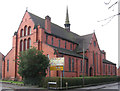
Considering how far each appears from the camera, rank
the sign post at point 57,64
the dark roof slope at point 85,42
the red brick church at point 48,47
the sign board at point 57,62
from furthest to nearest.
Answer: the dark roof slope at point 85,42 → the red brick church at point 48,47 → the sign board at point 57,62 → the sign post at point 57,64

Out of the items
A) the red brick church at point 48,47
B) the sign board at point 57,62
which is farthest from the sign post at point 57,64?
the red brick church at point 48,47

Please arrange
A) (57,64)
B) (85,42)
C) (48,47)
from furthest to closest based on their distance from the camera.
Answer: (85,42), (48,47), (57,64)

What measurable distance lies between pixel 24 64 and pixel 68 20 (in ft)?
113

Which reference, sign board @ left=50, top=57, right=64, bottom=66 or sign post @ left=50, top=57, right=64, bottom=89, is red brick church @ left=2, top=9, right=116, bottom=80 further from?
sign post @ left=50, top=57, right=64, bottom=89

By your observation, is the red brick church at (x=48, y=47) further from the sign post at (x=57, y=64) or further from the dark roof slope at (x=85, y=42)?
the sign post at (x=57, y=64)

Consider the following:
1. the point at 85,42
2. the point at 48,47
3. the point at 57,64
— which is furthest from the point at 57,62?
the point at 85,42

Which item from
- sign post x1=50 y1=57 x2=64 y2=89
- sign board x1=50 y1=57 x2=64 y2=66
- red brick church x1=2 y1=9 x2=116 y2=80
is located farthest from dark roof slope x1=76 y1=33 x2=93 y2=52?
sign post x1=50 y1=57 x2=64 y2=89

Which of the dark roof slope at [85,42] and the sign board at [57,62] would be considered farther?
the dark roof slope at [85,42]

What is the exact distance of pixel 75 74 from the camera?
1458 inches

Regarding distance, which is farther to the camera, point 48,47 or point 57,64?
point 48,47

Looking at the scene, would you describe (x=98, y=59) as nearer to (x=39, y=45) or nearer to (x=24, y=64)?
(x=39, y=45)

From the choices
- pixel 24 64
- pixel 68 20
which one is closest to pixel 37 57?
pixel 24 64

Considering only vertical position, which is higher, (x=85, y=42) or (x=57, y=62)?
(x=85, y=42)

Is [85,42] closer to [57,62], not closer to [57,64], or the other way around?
[57,62]
